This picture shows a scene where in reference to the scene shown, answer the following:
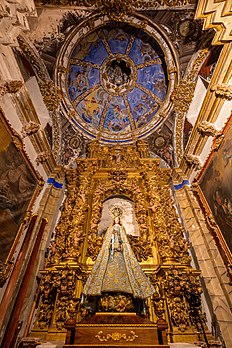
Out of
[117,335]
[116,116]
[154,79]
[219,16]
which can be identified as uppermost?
[154,79]

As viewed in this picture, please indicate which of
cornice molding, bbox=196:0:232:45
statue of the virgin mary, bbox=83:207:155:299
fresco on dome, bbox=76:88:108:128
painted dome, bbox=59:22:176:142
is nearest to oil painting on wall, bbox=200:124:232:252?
cornice molding, bbox=196:0:232:45

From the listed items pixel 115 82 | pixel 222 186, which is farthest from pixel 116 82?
pixel 222 186

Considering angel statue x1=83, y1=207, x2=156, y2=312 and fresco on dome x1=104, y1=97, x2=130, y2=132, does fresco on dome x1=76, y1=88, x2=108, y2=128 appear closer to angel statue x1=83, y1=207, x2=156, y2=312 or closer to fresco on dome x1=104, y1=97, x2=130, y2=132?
fresco on dome x1=104, y1=97, x2=130, y2=132

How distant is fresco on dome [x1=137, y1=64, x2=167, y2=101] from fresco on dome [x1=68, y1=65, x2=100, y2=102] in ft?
6.81

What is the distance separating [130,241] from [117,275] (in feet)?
7.78

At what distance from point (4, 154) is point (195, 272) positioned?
5761 mm

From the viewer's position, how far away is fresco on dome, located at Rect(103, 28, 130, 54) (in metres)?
8.22

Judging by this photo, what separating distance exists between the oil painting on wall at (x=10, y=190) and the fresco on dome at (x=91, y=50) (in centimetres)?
522

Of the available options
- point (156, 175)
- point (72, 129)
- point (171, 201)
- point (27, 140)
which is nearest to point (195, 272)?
point (171, 201)

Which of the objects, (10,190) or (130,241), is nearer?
(10,190)

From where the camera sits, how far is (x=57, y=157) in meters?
8.62

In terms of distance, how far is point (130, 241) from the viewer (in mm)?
6555

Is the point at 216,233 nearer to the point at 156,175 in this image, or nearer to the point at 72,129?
the point at 156,175

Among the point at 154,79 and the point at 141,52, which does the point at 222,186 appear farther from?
the point at 141,52
